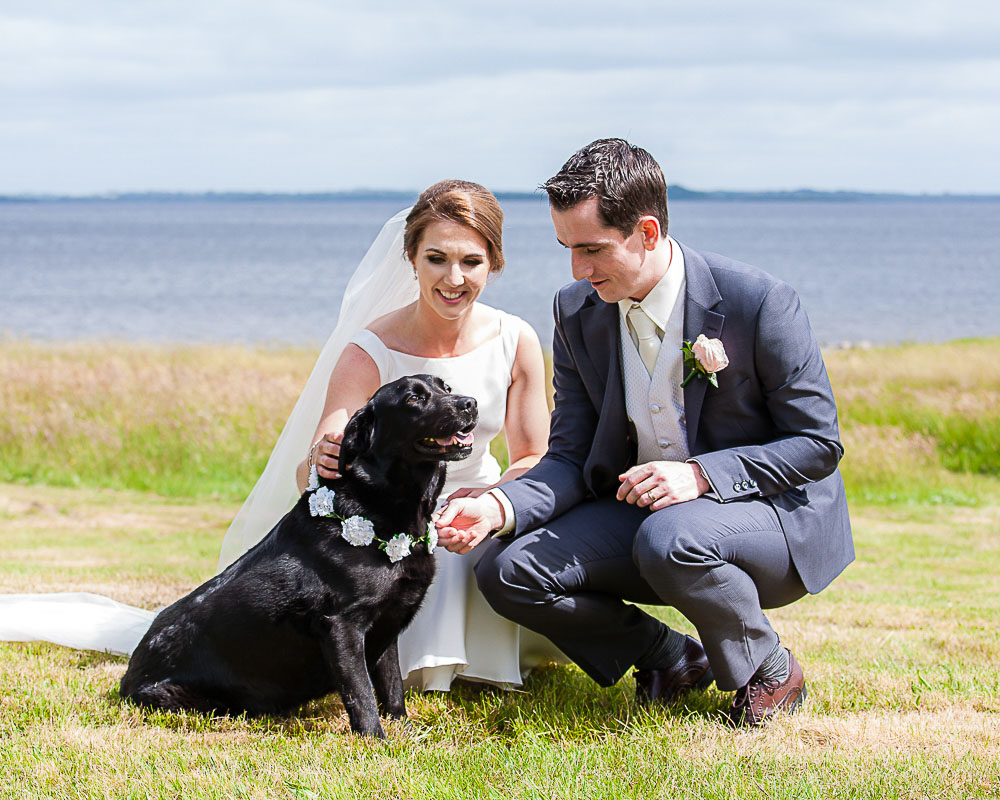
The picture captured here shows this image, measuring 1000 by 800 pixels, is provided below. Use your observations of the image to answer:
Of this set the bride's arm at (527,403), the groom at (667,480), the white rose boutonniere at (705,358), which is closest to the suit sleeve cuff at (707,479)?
the groom at (667,480)

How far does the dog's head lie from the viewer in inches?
142

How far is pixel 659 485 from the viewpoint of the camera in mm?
3590

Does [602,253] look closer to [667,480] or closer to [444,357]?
[667,480]

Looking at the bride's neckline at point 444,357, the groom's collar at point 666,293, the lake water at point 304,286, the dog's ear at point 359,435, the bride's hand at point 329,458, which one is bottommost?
the lake water at point 304,286

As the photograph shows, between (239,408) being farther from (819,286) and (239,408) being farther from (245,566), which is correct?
(819,286)

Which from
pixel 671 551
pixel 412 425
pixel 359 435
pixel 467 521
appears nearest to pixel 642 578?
pixel 671 551

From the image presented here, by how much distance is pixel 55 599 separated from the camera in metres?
5.16

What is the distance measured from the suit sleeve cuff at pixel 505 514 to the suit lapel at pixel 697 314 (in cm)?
72

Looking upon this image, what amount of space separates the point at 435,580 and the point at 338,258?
6761 centimetres

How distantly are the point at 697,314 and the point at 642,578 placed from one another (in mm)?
963

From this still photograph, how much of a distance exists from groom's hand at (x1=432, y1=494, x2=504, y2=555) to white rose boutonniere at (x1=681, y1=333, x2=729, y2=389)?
83cm

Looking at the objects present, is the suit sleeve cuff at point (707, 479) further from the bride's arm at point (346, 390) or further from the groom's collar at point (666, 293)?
the bride's arm at point (346, 390)

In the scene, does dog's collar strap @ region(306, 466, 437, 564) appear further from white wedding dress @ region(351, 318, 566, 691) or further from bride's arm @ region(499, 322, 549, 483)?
bride's arm @ region(499, 322, 549, 483)

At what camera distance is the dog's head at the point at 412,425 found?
3609mm
